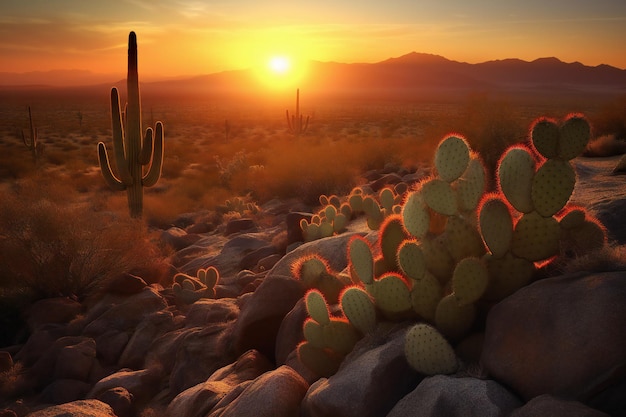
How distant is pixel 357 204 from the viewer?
10539mm

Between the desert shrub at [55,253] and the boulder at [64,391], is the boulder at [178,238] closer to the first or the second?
the desert shrub at [55,253]

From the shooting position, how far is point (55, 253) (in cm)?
956

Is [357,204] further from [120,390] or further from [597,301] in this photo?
[597,301]

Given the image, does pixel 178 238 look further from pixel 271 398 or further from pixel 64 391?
pixel 271 398

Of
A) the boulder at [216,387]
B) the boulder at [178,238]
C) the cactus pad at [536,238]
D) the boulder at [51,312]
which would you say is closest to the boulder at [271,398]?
the boulder at [216,387]

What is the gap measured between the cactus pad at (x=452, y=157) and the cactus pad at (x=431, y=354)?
1.24 m

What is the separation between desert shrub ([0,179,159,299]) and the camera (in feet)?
30.9

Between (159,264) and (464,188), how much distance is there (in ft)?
25.6

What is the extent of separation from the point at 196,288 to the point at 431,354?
6.09 meters

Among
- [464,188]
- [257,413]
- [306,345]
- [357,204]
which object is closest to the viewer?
[257,413]

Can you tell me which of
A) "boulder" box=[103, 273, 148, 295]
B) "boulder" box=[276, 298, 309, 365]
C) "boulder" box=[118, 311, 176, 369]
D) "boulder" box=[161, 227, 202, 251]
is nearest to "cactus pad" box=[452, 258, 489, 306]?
"boulder" box=[276, 298, 309, 365]

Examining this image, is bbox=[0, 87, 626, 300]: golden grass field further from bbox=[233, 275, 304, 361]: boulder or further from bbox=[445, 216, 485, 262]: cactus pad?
bbox=[445, 216, 485, 262]: cactus pad

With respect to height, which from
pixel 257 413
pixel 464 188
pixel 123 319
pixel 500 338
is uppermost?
pixel 464 188

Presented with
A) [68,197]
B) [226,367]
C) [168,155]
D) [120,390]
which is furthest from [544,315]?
[168,155]
